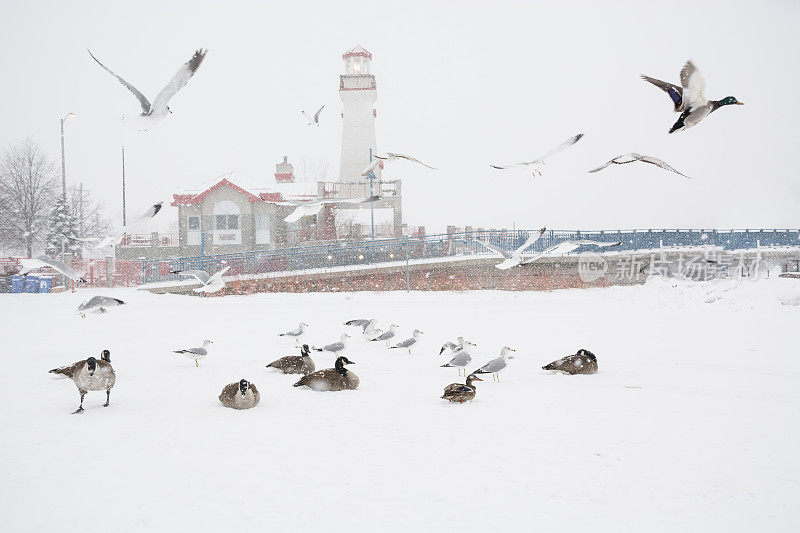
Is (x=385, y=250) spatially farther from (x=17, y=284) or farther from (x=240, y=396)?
(x=240, y=396)

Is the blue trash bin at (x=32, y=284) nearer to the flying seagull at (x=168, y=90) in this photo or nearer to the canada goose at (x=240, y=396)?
the flying seagull at (x=168, y=90)

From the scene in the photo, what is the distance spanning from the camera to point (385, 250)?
2889 cm

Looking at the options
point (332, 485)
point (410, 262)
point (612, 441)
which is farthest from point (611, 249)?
point (332, 485)

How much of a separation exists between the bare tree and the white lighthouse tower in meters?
21.9

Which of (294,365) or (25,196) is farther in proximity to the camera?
(25,196)

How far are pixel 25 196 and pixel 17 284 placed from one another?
19643mm

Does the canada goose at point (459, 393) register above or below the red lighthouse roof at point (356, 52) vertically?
below

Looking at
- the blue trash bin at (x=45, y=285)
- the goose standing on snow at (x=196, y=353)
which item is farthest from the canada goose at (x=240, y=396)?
the blue trash bin at (x=45, y=285)

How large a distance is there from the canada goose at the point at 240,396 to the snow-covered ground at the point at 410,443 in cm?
14

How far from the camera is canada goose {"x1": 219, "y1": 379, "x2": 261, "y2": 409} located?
7.70 meters

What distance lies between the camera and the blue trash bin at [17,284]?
2442cm

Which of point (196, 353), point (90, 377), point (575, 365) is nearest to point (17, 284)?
point (196, 353)

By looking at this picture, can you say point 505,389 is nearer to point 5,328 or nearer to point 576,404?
point 576,404

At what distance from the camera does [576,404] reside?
314 inches
